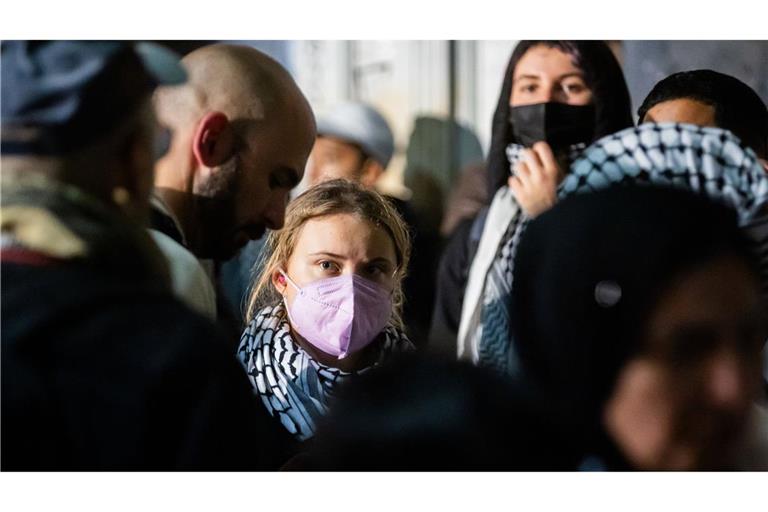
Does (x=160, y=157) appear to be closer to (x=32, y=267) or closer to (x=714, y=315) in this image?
(x=32, y=267)

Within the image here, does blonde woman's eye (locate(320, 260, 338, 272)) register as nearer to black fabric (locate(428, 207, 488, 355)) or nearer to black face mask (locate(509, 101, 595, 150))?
black fabric (locate(428, 207, 488, 355))

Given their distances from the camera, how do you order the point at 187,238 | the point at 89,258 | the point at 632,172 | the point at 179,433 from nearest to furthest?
the point at 179,433 < the point at 89,258 < the point at 632,172 < the point at 187,238

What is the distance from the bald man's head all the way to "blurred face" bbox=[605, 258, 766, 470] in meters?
1.12

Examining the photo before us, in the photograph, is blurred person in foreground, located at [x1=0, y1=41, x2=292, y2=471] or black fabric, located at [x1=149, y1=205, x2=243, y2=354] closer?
blurred person in foreground, located at [x1=0, y1=41, x2=292, y2=471]

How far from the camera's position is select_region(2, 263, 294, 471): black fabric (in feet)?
5.99

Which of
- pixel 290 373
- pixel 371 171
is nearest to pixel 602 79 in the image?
pixel 371 171

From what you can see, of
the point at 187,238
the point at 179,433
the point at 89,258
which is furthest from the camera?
the point at 187,238

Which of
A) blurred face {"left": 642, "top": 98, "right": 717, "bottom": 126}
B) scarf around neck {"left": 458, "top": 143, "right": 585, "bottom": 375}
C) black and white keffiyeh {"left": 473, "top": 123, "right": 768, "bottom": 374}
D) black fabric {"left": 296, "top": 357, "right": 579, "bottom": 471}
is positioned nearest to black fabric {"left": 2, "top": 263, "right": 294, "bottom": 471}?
black fabric {"left": 296, "top": 357, "right": 579, "bottom": 471}

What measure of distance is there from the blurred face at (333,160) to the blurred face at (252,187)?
0.69ft

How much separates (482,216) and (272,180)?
0.54 metres

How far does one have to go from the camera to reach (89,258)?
1984 mm

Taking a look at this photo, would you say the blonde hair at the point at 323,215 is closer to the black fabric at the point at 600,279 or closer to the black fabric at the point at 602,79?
the black fabric at the point at 602,79

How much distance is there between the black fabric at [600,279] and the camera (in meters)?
1.86

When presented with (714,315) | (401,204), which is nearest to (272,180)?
(401,204)
